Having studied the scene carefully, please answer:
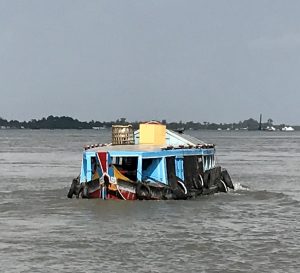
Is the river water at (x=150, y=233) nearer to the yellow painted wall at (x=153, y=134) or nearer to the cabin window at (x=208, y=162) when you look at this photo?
the cabin window at (x=208, y=162)

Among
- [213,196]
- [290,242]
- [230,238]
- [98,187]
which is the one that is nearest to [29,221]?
[98,187]

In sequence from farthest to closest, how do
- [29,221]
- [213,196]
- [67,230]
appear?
[213,196], [29,221], [67,230]

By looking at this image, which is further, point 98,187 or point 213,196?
point 213,196

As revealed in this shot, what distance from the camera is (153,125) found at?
1128 inches

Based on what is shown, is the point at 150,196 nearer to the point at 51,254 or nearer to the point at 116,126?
the point at 116,126

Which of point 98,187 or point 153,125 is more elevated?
point 153,125

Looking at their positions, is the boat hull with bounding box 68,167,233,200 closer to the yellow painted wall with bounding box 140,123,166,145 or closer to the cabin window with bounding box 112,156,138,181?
the cabin window with bounding box 112,156,138,181

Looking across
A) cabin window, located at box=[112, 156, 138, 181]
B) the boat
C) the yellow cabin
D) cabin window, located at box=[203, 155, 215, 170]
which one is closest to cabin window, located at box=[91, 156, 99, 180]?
the boat

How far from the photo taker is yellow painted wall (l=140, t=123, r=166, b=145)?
28.4 metres

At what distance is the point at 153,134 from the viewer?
28406mm

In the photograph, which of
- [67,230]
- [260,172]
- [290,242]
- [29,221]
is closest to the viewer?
[290,242]

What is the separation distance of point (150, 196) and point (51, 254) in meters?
8.39

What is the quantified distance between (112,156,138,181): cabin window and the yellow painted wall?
2.59 m

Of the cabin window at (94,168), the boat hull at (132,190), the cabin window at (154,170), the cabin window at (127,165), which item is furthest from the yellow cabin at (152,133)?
the cabin window at (94,168)
